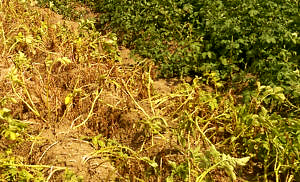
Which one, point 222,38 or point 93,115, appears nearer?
point 93,115

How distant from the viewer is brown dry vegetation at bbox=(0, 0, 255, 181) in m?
3.07

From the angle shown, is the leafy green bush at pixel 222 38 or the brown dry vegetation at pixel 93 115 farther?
the leafy green bush at pixel 222 38

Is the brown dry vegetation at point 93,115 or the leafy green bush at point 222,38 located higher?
the leafy green bush at point 222,38

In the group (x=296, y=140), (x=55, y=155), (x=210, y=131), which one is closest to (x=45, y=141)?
(x=55, y=155)

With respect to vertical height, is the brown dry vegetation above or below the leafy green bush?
below

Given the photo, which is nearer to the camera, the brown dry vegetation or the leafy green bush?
the brown dry vegetation

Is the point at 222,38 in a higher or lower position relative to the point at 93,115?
higher

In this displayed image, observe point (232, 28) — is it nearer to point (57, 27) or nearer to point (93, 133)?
point (93, 133)

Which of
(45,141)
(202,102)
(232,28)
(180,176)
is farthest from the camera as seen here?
(232,28)

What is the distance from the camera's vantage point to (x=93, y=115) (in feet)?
12.3

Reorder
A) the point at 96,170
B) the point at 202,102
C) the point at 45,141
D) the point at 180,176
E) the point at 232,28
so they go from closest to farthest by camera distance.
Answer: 1. the point at 180,176
2. the point at 96,170
3. the point at 45,141
4. the point at 202,102
5. the point at 232,28

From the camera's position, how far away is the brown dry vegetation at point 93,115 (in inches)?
121

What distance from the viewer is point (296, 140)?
9.53ft

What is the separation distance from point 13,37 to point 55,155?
8.06 ft
